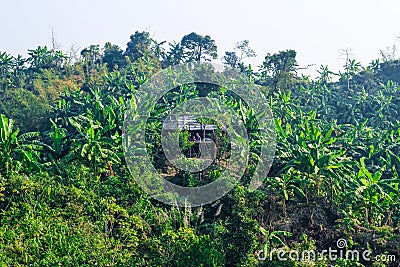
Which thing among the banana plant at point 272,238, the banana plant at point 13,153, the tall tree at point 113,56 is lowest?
the banana plant at point 272,238

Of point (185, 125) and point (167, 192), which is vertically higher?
point (185, 125)

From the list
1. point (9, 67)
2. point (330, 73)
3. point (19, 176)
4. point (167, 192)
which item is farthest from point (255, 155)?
point (9, 67)

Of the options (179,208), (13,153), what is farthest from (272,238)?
(13,153)

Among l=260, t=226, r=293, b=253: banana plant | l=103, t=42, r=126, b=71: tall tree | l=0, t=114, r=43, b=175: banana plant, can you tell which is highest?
l=103, t=42, r=126, b=71: tall tree

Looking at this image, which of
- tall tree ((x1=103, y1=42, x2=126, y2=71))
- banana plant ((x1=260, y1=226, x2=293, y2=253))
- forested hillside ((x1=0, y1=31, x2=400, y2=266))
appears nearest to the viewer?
forested hillside ((x1=0, y1=31, x2=400, y2=266))

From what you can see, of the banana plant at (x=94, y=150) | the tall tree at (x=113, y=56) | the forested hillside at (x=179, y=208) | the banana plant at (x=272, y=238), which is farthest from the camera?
the tall tree at (x=113, y=56)

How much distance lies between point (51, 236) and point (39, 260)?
656mm

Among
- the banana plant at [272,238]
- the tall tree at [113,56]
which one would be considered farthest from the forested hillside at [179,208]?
the tall tree at [113,56]

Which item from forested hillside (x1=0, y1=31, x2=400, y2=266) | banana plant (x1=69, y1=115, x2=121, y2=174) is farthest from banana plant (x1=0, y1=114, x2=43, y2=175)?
banana plant (x1=69, y1=115, x2=121, y2=174)

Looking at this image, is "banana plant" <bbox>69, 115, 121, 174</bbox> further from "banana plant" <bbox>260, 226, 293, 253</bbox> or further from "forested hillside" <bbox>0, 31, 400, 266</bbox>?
"banana plant" <bbox>260, 226, 293, 253</bbox>

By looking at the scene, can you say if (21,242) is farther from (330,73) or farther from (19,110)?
(330,73)

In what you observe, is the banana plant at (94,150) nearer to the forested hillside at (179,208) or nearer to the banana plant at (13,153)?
the forested hillside at (179,208)

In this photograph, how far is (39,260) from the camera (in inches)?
309

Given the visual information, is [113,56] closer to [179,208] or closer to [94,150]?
[94,150]
